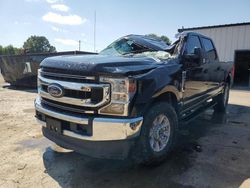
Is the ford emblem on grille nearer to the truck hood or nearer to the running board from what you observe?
the truck hood

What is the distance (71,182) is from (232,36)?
16.1 meters

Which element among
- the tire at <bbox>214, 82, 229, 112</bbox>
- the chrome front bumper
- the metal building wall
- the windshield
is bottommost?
the tire at <bbox>214, 82, 229, 112</bbox>

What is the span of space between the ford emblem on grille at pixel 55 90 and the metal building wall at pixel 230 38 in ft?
51.2

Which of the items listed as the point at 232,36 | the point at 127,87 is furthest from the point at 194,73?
the point at 232,36

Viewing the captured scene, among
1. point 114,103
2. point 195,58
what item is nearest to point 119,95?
point 114,103

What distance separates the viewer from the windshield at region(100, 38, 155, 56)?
4.77 meters

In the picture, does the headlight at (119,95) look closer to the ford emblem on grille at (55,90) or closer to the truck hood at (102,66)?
the truck hood at (102,66)

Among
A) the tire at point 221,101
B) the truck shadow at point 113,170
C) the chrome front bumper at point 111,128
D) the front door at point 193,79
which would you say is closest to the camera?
the chrome front bumper at point 111,128

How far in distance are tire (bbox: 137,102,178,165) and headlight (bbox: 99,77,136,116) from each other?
0.43 meters

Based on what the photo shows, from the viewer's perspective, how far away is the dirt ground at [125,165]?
3.27 meters

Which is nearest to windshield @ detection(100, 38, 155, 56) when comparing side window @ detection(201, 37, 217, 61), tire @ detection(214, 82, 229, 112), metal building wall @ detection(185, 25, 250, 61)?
side window @ detection(201, 37, 217, 61)

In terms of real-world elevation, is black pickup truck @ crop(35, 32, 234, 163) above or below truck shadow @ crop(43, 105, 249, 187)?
above

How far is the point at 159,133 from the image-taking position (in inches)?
146

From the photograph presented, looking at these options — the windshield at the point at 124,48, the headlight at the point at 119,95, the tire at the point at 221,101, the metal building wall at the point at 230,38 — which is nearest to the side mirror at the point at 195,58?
the windshield at the point at 124,48
